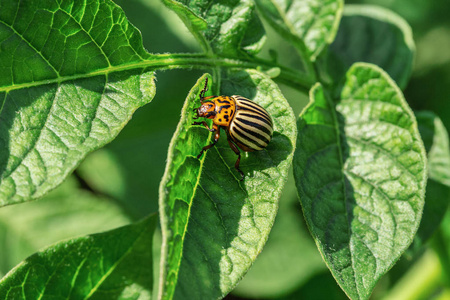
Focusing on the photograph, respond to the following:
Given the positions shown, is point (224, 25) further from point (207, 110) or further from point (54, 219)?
point (54, 219)

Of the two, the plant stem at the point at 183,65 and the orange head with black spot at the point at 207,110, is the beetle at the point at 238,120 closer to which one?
the orange head with black spot at the point at 207,110

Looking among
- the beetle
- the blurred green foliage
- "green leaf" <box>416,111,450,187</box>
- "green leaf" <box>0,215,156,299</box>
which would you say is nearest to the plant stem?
the beetle

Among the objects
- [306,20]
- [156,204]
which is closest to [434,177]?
[306,20]

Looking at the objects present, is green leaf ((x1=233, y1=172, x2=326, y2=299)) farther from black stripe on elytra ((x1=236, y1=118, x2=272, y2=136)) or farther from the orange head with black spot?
the orange head with black spot

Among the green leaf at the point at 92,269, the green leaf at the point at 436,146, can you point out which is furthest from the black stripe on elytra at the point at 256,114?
the green leaf at the point at 436,146

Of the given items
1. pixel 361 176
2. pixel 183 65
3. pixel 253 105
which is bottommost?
pixel 361 176

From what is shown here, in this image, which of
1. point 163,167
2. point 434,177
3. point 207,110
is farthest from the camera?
point 163,167

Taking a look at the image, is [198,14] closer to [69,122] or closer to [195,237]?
[69,122]
